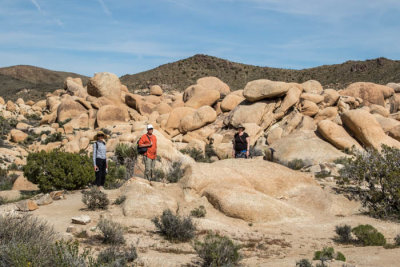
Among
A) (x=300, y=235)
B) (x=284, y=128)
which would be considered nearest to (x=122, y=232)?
(x=300, y=235)

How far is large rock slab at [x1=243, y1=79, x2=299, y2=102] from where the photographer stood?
919 inches

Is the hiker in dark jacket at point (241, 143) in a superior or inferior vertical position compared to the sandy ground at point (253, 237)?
superior

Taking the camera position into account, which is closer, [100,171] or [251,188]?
[251,188]

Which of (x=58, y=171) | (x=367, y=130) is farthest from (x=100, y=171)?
(x=367, y=130)

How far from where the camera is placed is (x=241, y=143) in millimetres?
12609

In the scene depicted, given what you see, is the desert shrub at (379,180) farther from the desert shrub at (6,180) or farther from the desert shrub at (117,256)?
the desert shrub at (6,180)

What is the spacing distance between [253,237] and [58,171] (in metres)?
6.90

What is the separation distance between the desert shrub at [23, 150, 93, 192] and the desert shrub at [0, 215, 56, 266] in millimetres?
6399

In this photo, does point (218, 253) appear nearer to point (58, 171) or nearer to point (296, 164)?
point (58, 171)

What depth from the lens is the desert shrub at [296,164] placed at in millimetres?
15562

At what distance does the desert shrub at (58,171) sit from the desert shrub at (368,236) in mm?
8217

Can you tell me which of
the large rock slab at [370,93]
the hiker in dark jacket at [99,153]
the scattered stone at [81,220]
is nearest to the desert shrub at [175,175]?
the hiker in dark jacket at [99,153]

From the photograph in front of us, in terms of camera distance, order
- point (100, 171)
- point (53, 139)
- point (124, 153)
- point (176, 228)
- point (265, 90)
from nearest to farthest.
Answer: point (176, 228)
point (100, 171)
point (124, 153)
point (265, 90)
point (53, 139)

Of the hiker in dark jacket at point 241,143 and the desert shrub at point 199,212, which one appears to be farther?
the hiker in dark jacket at point 241,143
